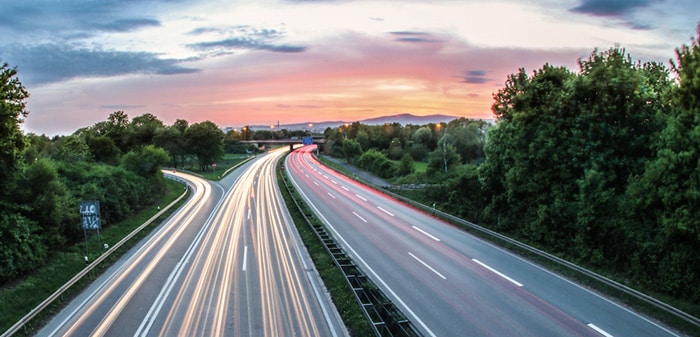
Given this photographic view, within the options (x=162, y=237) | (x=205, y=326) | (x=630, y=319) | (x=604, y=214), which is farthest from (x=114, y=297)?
(x=604, y=214)

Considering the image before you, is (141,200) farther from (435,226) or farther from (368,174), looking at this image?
(368,174)

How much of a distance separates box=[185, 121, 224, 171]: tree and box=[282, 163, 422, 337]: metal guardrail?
58.5 metres

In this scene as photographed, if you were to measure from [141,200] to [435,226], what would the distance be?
29241mm

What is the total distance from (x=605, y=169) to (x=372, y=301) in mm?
15201

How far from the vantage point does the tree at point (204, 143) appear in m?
76.4

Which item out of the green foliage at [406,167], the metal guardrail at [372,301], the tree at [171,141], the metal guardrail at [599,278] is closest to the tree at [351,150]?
the green foliage at [406,167]

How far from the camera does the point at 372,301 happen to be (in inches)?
627

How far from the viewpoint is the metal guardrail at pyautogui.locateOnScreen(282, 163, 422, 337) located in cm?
1305

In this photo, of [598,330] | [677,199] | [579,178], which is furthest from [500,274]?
[579,178]

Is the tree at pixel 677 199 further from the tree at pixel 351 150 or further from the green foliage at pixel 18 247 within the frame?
the tree at pixel 351 150

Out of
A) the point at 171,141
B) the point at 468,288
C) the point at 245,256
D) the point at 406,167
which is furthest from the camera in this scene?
the point at 171,141

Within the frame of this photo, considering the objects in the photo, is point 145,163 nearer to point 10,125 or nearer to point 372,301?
point 10,125

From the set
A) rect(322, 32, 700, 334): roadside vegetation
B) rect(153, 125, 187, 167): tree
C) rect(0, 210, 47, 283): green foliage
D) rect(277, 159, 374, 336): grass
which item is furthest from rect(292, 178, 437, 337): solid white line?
rect(153, 125, 187, 167): tree

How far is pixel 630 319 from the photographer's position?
1466 centimetres
